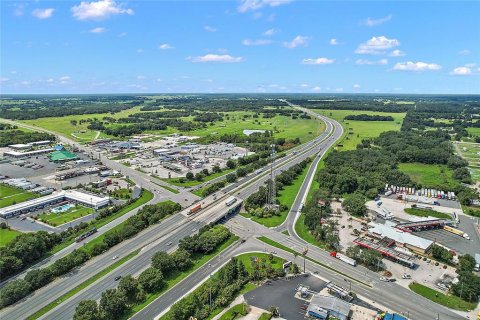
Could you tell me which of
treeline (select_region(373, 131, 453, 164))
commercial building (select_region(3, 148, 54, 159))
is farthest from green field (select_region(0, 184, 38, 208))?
treeline (select_region(373, 131, 453, 164))

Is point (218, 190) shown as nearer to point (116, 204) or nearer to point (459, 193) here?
point (116, 204)

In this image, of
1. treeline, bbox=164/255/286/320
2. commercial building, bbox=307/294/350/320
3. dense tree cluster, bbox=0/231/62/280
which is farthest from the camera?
dense tree cluster, bbox=0/231/62/280

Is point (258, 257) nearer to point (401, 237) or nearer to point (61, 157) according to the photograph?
point (401, 237)

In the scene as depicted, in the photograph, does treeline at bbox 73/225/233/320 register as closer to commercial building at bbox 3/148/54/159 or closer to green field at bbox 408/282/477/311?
green field at bbox 408/282/477/311

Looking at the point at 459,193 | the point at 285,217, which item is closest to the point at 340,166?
the point at 459,193

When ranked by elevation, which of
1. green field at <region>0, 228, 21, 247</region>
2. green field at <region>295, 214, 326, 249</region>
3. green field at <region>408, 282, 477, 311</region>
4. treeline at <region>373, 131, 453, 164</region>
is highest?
treeline at <region>373, 131, 453, 164</region>

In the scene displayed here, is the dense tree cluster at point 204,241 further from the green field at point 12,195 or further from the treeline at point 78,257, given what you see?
the green field at point 12,195
